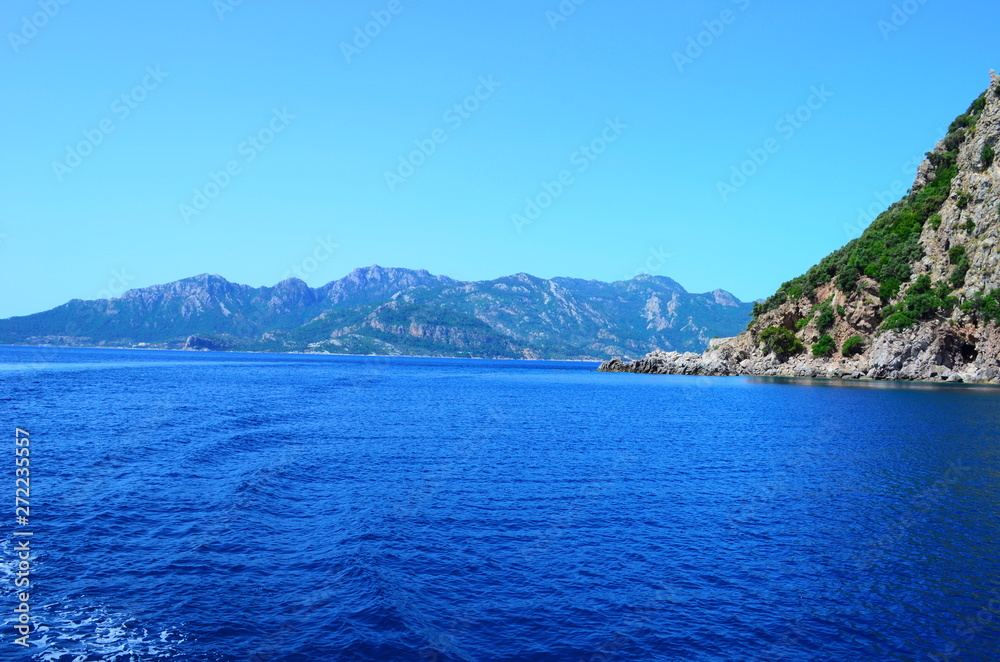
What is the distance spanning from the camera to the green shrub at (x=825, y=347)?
14025 centimetres

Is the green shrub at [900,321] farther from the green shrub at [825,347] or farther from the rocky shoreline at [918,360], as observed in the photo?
the green shrub at [825,347]

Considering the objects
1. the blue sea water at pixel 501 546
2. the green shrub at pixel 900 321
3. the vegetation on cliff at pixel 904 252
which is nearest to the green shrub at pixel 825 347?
the vegetation on cliff at pixel 904 252

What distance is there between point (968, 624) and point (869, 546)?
6.77m

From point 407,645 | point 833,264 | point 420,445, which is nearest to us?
point 407,645

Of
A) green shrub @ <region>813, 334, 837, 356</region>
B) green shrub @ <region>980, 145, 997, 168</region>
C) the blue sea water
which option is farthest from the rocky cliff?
the blue sea water

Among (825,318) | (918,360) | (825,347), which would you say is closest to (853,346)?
(825,347)

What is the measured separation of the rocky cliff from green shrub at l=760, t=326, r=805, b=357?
24cm

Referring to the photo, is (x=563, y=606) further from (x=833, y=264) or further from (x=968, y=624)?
(x=833, y=264)

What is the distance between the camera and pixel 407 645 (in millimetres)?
16031

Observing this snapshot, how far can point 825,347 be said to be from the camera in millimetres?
140125

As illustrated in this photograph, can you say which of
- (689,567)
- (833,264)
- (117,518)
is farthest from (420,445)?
(833,264)

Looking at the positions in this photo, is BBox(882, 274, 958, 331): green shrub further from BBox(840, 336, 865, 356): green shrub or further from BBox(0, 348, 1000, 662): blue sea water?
BBox(0, 348, 1000, 662): blue sea water

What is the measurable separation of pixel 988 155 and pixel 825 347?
47.6 metres

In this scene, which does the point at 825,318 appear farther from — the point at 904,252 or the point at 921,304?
the point at 921,304
